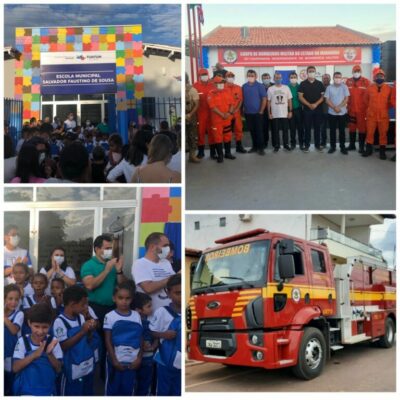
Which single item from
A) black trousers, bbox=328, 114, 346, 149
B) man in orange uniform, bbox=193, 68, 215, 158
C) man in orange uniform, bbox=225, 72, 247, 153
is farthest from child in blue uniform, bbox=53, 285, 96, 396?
black trousers, bbox=328, 114, 346, 149

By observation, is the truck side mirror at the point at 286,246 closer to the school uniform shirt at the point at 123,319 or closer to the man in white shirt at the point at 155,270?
the man in white shirt at the point at 155,270

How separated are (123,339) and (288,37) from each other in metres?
3.72

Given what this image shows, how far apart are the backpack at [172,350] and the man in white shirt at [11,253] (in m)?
1.56

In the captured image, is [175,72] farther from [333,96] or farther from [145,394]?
[145,394]

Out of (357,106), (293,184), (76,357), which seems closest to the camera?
(76,357)

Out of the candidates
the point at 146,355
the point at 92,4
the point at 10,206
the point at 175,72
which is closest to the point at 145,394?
the point at 146,355

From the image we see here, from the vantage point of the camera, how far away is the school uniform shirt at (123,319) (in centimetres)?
469

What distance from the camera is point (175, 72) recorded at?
4887 mm

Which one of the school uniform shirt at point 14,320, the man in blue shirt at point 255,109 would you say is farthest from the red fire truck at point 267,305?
the school uniform shirt at point 14,320

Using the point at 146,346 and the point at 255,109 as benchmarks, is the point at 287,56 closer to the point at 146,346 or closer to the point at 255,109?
the point at 255,109

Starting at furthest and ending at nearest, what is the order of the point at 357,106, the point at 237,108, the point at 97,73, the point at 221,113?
the point at 357,106
the point at 237,108
the point at 221,113
the point at 97,73

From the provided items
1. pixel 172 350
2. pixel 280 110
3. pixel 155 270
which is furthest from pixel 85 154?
pixel 280 110

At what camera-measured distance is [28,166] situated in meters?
4.79

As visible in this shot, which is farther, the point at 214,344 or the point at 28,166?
the point at 28,166
